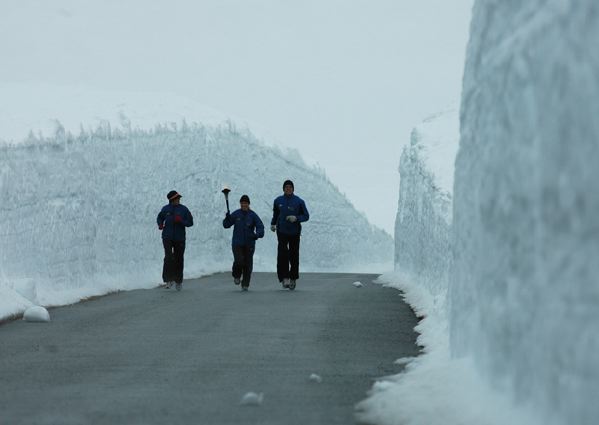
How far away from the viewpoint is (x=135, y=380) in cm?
718

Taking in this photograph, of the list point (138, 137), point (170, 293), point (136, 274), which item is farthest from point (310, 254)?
point (170, 293)

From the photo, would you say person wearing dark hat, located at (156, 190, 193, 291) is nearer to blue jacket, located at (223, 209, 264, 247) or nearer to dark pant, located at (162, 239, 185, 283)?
dark pant, located at (162, 239, 185, 283)

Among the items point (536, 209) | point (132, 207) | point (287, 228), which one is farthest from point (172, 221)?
point (536, 209)

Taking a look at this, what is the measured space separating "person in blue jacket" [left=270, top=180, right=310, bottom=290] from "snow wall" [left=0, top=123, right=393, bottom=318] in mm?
2962

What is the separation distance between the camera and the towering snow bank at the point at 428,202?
14664mm

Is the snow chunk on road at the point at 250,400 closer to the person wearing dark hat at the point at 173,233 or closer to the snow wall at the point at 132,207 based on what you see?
the snow wall at the point at 132,207

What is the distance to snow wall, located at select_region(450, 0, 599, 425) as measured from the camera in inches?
160

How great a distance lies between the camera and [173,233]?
17656 millimetres

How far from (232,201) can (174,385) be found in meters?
28.2

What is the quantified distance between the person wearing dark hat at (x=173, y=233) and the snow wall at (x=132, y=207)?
3.82ft

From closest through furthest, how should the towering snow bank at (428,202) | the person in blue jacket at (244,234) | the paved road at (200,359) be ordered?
the paved road at (200,359) < the towering snow bank at (428,202) < the person in blue jacket at (244,234)

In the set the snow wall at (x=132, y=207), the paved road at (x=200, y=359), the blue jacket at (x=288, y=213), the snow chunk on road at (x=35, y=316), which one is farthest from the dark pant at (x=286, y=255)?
the snow chunk on road at (x=35, y=316)

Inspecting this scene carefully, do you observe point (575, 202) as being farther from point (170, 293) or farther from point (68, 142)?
point (68, 142)

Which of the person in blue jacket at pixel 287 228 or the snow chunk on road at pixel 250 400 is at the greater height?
the person in blue jacket at pixel 287 228
